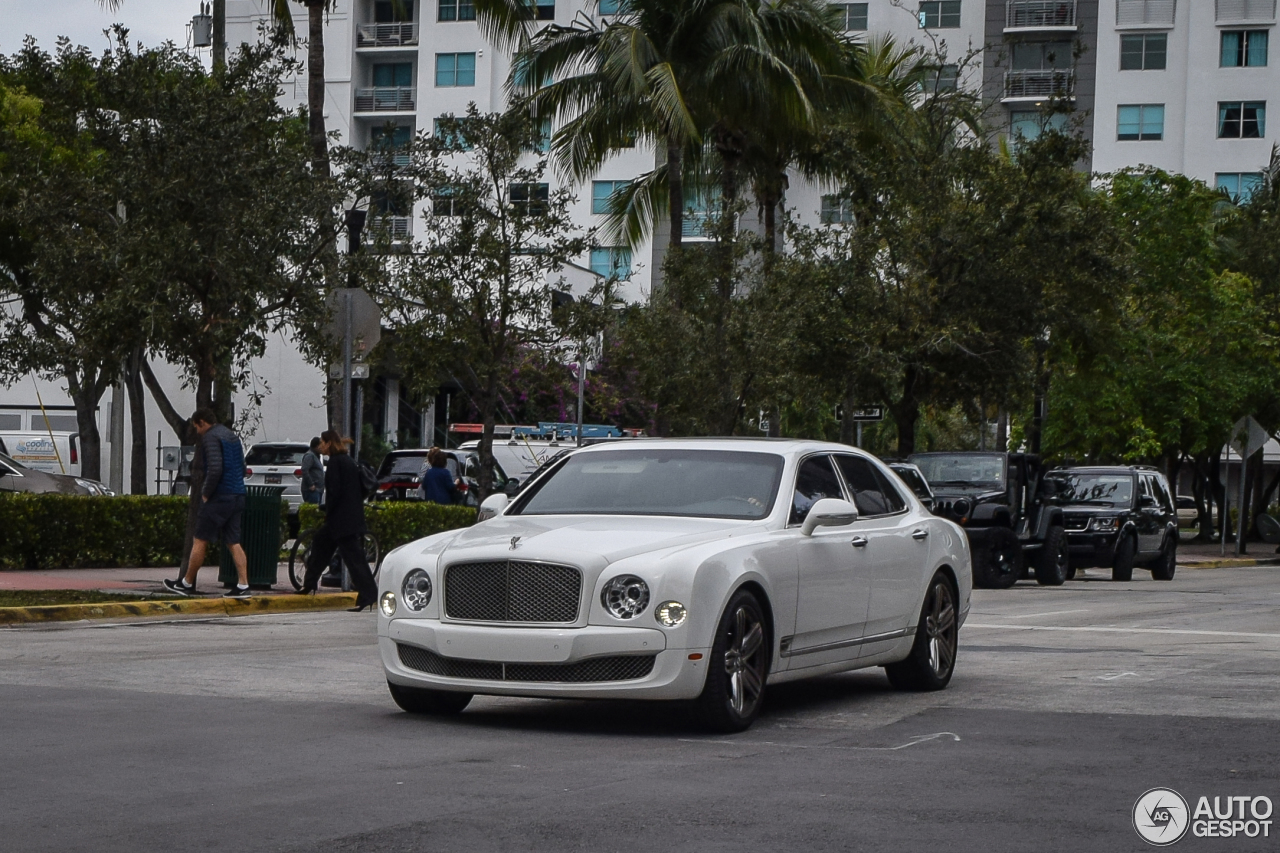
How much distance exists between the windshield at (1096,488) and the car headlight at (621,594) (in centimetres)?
2171

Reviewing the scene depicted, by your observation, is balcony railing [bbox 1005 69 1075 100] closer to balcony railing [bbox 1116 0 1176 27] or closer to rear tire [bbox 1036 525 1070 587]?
balcony railing [bbox 1116 0 1176 27]

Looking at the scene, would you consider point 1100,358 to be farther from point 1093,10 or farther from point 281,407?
point 1093,10

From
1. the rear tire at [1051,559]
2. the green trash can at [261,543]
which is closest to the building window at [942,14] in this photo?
the rear tire at [1051,559]

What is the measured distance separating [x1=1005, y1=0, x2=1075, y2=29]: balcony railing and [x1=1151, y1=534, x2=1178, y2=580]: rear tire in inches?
1708

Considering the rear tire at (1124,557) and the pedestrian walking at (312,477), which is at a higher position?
the pedestrian walking at (312,477)

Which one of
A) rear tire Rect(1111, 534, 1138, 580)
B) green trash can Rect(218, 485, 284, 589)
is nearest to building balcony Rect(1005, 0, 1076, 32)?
rear tire Rect(1111, 534, 1138, 580)

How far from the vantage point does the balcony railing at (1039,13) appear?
70562 mm

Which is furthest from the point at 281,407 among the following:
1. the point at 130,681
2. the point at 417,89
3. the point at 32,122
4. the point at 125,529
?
the point at 130,681

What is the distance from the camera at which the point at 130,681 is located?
11.2 m

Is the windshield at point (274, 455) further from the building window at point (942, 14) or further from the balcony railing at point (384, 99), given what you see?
the building window at point (942, 14)

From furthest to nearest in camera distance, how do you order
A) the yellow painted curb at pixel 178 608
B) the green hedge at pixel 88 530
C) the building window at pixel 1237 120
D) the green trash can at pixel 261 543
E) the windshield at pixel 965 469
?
the building window at pixel 1237 120
the windshield at pixel 965 469
the green hedge at pixel 88 530
the green trash can at pixel 261 543
the yellow painted curb at pixel 178 608

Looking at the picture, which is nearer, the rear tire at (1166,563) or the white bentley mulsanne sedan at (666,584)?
the white bentley mulsanne sedan at (666,584)

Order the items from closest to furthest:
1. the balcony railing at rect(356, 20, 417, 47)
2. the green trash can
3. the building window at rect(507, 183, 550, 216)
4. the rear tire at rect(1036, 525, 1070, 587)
Answer: the green trash can < the building window at rect(507, 183, 550, 216) < the rear tire at rect(1036, 525, 1070, 587) < the balcony railing at rect(356, 20, 417, 47)

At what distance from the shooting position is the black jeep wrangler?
2530 centimetres
